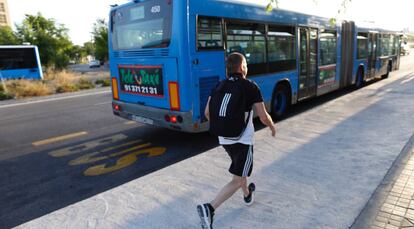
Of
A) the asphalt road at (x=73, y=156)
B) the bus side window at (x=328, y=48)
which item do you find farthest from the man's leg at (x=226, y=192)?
the bus side window at (x=328, y=48)

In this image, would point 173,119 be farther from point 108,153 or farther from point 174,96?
point 108,153

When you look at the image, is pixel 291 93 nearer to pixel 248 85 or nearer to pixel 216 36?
pixel 216 36

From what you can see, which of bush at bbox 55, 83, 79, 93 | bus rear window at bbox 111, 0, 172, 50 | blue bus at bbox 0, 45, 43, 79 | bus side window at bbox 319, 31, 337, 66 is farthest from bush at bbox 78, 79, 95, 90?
bus side window at bbox 319, 31, 337, 66

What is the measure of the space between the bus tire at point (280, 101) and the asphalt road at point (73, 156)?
0.66 meters

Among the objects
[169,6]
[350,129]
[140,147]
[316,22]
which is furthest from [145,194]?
[316,22]

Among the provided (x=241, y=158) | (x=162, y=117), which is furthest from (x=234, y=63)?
(x=162, y=117)

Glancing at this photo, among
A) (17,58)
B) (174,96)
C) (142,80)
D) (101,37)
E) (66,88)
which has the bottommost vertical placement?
(66,88)

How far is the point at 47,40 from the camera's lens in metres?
31.4

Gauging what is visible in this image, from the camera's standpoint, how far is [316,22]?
28.9ft

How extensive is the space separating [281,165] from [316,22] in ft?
19.4

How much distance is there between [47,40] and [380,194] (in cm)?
3445

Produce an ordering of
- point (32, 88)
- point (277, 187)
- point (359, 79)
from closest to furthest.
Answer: point (277, 187) → point (359, 79) → point (32, 88)

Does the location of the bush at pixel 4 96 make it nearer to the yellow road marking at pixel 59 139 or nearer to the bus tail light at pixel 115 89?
the yellow road marking at pixel 59 139

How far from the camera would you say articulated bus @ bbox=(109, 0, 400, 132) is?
5223 millimetres
